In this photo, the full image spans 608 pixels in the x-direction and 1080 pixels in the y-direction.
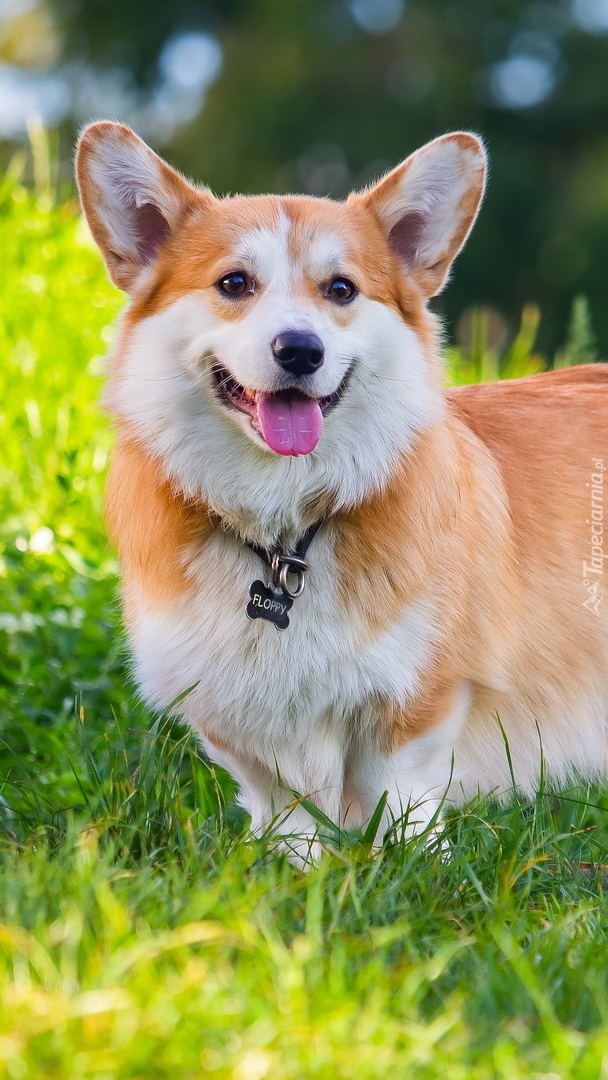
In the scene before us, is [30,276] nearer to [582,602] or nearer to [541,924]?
[582,602]

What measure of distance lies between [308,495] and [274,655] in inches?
16.1

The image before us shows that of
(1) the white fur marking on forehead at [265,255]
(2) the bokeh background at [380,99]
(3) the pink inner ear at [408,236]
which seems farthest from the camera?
(2) the bokeh background at [380,99]

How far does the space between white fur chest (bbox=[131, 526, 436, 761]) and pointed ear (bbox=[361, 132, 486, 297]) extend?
849mm

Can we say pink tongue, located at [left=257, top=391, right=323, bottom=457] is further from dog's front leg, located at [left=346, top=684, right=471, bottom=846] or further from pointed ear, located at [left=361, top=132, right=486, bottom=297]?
dog's front leg, located at [left=346, top=684, right=471, bottom=846]

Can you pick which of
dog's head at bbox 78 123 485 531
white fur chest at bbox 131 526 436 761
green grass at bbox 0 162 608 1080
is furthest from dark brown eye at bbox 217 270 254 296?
green grass at bbox 0 162 608 1080

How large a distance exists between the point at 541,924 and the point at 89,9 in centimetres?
2692

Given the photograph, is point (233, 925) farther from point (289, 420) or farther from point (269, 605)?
point (289, 420)

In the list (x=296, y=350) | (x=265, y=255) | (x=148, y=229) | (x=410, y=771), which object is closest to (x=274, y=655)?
(x=410, y=771)

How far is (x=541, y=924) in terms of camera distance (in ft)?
9.28

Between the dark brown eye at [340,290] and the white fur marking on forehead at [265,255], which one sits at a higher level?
the white fur marking on forehead at [265,255]

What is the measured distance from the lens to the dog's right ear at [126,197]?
3287 mm

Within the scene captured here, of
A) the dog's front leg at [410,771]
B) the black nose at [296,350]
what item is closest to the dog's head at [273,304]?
the black nose at [296,350]

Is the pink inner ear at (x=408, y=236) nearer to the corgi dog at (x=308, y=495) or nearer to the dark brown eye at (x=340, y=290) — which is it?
the corgi dog at (x=308, y=495)

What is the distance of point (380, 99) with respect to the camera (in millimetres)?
23875
